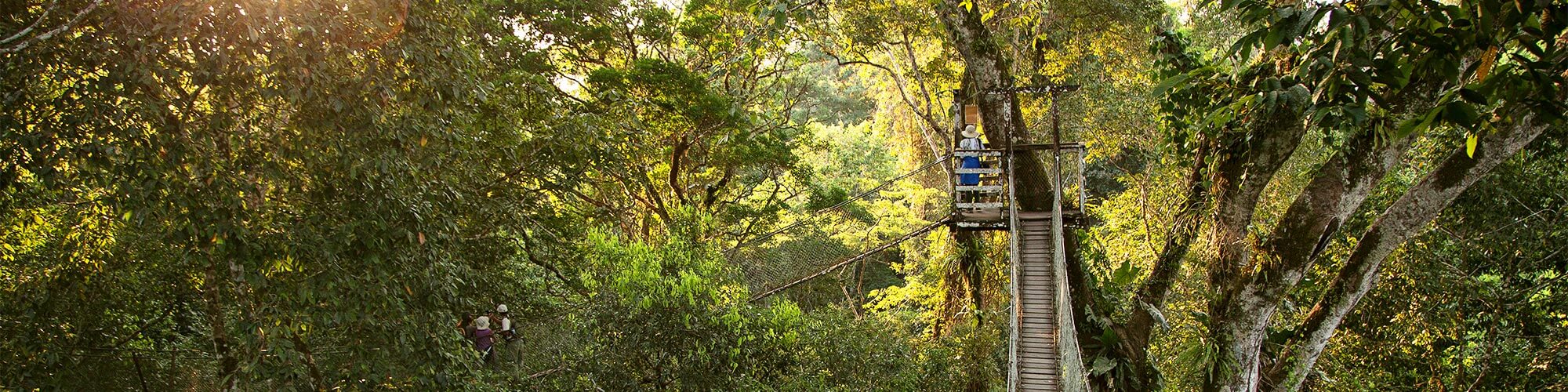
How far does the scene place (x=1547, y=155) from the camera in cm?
411

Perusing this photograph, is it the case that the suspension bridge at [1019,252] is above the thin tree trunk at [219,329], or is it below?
above

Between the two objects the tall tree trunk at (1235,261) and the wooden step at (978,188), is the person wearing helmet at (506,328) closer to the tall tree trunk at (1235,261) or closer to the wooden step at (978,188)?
the wooden step at (978,188)

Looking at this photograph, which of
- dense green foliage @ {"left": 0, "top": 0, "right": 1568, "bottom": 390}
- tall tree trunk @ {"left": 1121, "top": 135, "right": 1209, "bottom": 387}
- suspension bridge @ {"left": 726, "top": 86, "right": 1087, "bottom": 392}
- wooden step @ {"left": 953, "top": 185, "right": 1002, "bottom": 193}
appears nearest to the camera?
dense green foliage @ {"left": 0, "top": 0, "right": 1568, "bottom": 390}

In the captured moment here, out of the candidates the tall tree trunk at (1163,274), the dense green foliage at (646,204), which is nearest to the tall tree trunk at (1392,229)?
the dense green foliage at (646,204)

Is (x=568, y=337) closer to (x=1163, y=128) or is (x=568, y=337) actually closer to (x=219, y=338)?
(x=219, y=338)

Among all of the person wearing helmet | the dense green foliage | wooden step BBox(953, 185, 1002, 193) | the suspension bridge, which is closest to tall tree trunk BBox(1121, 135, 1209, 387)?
the dense green foliage

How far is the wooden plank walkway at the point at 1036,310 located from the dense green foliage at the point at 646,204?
170 mm

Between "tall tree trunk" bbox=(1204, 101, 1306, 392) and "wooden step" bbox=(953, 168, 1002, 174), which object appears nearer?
"tall tree trunk" bbox=(1204, 101, 1306, 392)

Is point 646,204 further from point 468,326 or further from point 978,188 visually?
point 978,188

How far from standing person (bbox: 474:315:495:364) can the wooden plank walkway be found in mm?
2660

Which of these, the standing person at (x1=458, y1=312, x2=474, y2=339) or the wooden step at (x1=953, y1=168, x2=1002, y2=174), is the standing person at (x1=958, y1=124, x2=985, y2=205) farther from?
the standing person at (x1=458, y1=312, x2=474, y2=339)

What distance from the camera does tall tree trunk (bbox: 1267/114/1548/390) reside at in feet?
9.32

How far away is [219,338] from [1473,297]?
5517mm

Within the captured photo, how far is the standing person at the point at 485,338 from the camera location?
488 cm
